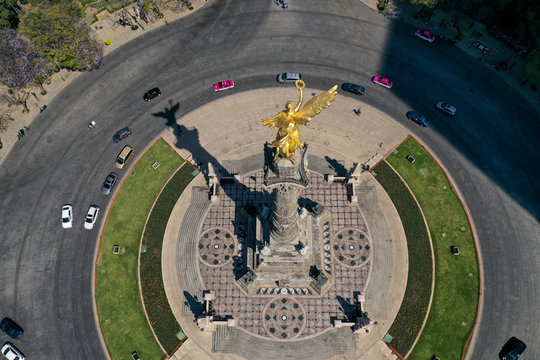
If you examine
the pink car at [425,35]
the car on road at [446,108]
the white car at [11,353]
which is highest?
the pink car at [425,35]

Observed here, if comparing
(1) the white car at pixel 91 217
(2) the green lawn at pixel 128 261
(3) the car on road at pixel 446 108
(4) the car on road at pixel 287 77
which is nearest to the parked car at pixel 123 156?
(2) the green lawn at pixel 128 261

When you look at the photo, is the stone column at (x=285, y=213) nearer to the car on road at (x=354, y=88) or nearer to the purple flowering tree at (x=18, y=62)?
the car on road at (x=354, y=88)

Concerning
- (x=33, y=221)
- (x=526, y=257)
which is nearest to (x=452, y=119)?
(x=526, y=257)

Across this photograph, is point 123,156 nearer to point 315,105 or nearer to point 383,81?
point 315,105

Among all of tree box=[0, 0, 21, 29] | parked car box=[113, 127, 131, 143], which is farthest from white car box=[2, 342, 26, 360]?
tree box=[0, 0, 21, 29]

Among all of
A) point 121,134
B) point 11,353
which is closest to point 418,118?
point 121,134

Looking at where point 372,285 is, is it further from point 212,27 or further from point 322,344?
point 212,27

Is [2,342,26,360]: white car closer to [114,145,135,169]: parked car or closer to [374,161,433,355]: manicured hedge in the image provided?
[114,145,135,169]: parked car
